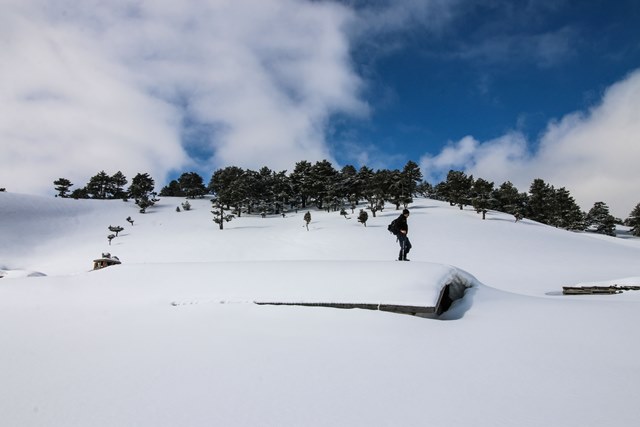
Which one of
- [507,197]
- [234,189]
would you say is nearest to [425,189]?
[507,197]

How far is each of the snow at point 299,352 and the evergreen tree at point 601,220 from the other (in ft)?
263

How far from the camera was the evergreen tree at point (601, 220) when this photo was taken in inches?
2576

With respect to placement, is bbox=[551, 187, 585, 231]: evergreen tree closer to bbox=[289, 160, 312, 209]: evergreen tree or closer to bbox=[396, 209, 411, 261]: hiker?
bbox=[289, 160, 312, 209]: evergreen tree

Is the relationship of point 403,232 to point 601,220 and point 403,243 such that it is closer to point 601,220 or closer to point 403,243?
point 403,243

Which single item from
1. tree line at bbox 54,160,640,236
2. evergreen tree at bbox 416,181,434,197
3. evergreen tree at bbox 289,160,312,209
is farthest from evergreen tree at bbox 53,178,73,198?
evergreen tree at bbox 416,181,434,197

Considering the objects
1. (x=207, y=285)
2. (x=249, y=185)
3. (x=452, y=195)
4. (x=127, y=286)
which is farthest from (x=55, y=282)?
(x=452, y=195)

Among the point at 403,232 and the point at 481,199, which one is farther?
the point at 481,199

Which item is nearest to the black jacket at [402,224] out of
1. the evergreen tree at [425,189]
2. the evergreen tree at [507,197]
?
the evergreen tree at [507,197]

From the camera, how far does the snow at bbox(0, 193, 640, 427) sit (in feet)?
8.68

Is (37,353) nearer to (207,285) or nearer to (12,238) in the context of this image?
(207,285)

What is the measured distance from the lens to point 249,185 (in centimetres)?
6506

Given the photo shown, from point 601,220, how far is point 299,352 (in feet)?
284

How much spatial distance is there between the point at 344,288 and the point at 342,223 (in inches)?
1541

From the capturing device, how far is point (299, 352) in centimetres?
391
